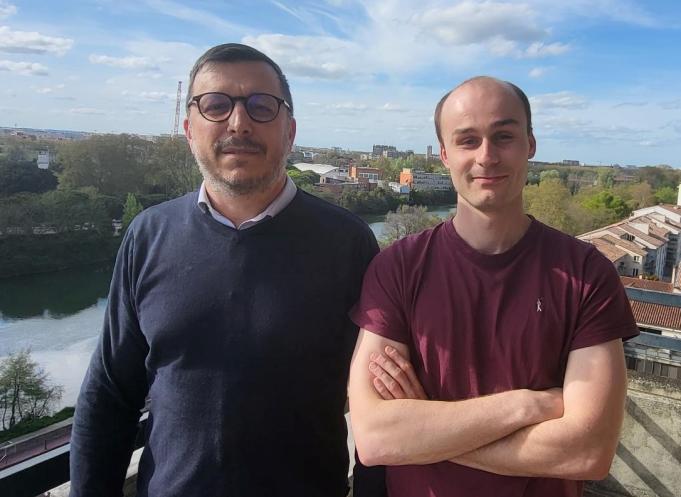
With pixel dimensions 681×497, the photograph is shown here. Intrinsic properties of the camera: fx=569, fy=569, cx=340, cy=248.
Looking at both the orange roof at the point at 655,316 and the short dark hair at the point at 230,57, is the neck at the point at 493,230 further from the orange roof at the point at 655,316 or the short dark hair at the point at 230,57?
the orange roof at the point at 655,316

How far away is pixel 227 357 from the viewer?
0.93 m

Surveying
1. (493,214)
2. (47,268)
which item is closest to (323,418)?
(493,214)

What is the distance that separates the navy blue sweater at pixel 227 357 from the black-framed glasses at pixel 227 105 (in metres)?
0.16

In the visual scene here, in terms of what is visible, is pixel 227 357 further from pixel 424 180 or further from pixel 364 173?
pixel 424 180

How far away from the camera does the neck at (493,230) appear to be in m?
0.94

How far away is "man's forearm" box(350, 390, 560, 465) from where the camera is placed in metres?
0.84

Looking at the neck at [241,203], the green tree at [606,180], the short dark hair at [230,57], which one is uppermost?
the short dark hair at [230,57]

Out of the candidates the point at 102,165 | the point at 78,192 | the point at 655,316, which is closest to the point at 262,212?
the point at 655,316

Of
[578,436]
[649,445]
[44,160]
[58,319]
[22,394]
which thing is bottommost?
[58,319]

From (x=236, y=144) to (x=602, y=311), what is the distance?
65 cm

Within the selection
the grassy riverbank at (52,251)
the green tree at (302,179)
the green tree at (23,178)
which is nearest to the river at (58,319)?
the grassy riverbank at (52,251)

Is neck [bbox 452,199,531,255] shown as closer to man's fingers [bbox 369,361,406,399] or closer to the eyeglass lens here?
man's fingers [bbox 369,361,406,399]

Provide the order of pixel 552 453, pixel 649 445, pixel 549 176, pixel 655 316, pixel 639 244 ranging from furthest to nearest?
1. pixel 549 176
2. pixel 639 244
3. pixel 655 316
4. pixel 649 445
5. pixel 552 453

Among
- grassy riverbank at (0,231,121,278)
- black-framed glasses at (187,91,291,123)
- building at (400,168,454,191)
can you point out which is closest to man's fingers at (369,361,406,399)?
black-framed glasses at (187,91,291,123)
